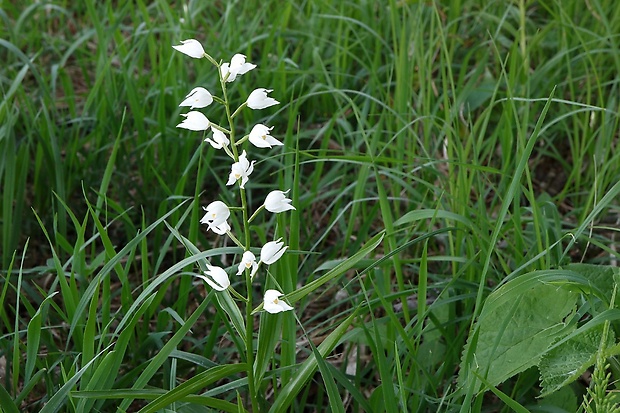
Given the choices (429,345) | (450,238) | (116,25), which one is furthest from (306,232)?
(116,25)

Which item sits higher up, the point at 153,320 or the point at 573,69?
the point at 573,69

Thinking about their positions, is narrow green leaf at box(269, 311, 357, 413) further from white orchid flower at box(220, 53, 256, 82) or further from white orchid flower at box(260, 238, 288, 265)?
white orchid flower at box(220, 53, 256, 82)

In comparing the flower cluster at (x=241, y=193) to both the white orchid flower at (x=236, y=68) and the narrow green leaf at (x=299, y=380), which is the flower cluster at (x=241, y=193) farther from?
the narrow green leaf at (x=299, y=380)

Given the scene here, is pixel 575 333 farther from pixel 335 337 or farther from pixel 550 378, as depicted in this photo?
pixel 335 337

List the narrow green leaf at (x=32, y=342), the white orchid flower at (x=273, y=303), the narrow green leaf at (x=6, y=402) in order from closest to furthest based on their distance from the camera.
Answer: the white orchid flower at (x=273, y=303) → the narrow green leaf at (x=6, y=402) → the narrow green leaf at (x=32, y=342)

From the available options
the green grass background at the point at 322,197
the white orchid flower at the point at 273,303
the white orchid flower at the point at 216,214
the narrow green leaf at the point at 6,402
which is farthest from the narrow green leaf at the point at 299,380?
the narrow green leaf at the point at 6,402

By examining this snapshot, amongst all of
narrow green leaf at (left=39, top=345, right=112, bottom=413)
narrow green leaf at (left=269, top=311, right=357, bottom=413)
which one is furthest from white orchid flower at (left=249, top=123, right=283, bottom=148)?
narrow green leaf at (left=39, top=345, right=112, bottom=413)
